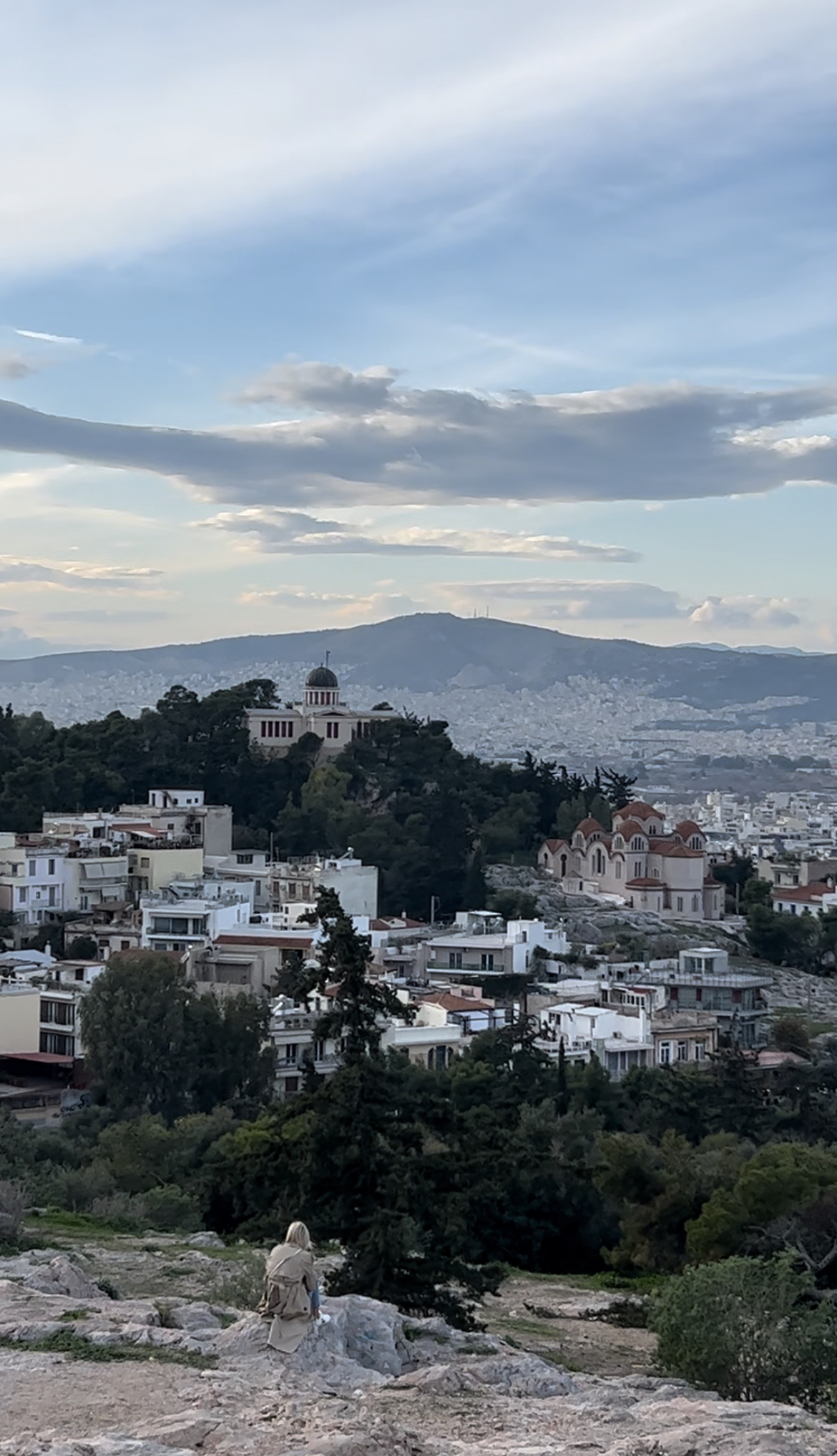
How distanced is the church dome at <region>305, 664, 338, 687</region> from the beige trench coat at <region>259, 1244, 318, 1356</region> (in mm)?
43095

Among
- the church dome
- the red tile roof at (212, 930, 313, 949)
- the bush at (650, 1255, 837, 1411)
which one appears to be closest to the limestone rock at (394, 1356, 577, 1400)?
the bush at (650, 1255, 837, 1411)

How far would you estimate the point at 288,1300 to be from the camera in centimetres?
857

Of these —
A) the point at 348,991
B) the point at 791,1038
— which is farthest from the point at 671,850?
the point at 348,991

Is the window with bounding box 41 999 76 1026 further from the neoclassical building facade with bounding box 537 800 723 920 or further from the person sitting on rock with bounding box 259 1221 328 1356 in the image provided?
the person sitting on rock with bounding box 259 1221 328 1356

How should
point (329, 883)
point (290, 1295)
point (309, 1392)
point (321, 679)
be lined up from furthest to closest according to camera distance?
1. point (321, 679)
2. point (329, 883)
3. point (290, 1295)
4. point (309, 1392)

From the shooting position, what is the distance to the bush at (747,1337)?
948 centimetres

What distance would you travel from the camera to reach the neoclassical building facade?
45.8 m

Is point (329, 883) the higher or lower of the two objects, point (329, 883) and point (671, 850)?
the lower

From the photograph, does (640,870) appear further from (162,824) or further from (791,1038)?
(791,1038)

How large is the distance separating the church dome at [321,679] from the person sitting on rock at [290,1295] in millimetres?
43084

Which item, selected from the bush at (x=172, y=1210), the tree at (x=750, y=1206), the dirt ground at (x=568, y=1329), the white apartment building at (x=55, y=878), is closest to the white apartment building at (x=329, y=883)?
the white apartment building at (x=55, y=878)

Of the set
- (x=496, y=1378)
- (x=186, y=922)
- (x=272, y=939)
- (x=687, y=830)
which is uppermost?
(x=687, y=830)

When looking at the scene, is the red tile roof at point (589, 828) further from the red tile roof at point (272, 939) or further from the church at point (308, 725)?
the red tile roof at point (272, 939)

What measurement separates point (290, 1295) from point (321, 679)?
43.7m
